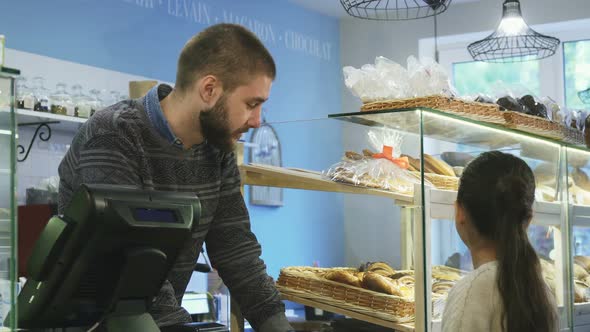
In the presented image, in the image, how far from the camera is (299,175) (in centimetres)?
263

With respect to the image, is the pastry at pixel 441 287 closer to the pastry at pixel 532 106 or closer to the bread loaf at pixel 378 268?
the bread loaf at pixel 378 268

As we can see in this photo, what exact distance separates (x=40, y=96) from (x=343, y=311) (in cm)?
261

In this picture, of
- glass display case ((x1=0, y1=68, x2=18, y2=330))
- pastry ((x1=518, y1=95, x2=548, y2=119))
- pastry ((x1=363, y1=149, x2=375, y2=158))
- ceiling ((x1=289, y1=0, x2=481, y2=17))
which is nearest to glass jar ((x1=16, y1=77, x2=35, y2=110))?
pastry ((x1=363, y1=149, x2=375, y2=158))

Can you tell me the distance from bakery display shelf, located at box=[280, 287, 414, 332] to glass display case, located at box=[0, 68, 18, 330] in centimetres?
132

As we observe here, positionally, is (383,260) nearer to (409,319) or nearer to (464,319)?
(409,319)

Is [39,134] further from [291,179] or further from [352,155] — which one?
[352,155]

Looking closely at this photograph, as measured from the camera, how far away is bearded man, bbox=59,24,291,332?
194 cm

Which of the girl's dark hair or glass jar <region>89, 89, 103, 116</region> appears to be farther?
glass jar <region>89, 89, 103, 116</region>

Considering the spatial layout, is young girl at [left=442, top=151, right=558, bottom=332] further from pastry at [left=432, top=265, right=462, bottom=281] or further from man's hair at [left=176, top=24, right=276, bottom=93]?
man's hair at [left=176, top=24, right=276, bottom=93]

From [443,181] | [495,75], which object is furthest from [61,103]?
[495,75]

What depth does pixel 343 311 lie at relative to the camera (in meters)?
2.56

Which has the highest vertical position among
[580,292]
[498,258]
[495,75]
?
[495,75]

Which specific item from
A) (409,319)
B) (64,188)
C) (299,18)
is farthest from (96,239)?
(299,18)

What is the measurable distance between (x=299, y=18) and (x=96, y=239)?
6.58 m
